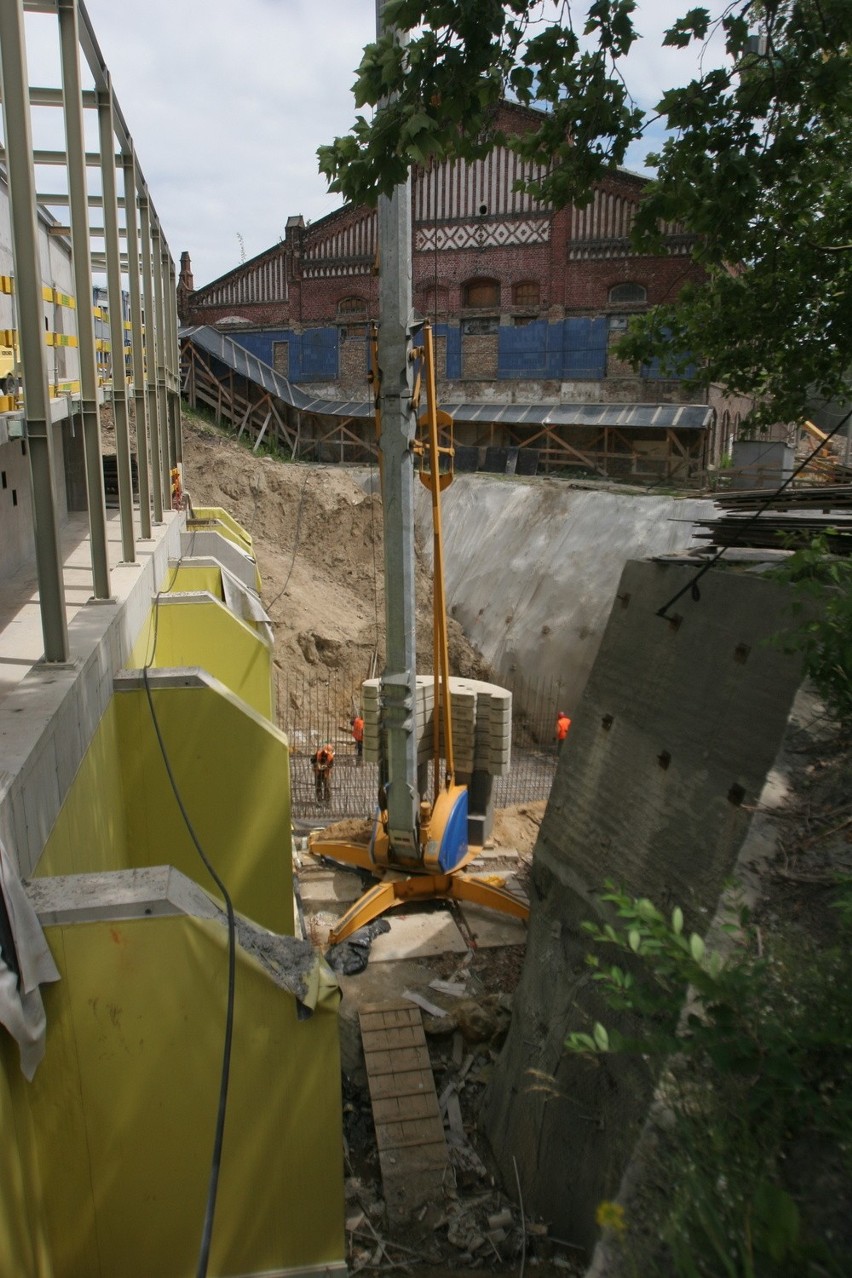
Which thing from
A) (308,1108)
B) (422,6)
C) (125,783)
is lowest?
(308,1108)

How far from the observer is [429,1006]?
26.5 ft

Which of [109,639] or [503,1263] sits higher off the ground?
[109,639]

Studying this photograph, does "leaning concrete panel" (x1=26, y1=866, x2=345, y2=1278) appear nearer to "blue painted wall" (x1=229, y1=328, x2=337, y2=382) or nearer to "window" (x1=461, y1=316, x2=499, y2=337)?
"window" (x1=461, y1=316, x2=499, y2=337)

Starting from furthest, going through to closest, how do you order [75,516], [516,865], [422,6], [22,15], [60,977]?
[75,516] < [516,865] < [22,15] < [422,6] < [60,977]

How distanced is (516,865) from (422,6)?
9.26 m

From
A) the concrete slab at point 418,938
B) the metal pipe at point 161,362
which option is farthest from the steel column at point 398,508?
the metal pipe at point 161,362

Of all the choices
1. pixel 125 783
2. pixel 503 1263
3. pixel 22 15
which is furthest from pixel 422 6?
pixel 503 1263

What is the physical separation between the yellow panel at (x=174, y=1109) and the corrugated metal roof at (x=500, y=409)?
21996mm

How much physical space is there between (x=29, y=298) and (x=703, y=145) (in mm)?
3739

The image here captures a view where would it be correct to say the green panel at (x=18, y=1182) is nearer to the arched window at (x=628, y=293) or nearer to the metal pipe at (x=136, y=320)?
the metal pipe at (x=136, y=320)

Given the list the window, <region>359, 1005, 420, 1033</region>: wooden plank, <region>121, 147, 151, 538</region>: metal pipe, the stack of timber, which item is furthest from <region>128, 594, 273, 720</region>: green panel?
the window

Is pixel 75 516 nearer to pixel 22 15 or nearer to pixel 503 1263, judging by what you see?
pixel 22 15

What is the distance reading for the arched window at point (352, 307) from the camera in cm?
2997

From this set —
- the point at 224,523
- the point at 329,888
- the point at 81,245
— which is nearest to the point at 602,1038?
the point at 81,245
